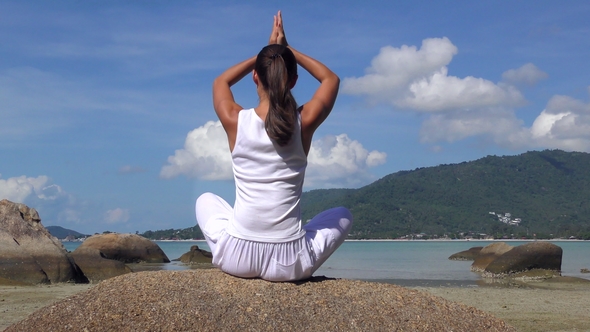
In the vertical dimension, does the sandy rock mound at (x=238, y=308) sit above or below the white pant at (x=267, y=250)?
below

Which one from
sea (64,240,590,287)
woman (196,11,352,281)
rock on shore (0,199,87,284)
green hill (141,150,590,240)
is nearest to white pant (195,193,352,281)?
woman (196,11,352,281)

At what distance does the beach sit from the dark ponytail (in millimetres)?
5534

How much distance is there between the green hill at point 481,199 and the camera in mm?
115688

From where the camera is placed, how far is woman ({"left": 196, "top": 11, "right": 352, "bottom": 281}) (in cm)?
474

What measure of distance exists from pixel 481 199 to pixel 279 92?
5133 inches

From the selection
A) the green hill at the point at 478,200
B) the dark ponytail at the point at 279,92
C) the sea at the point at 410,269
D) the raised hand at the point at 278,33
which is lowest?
the sea at the point at 410,269

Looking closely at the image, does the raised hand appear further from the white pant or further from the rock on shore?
the rock on shore

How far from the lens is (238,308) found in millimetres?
4754

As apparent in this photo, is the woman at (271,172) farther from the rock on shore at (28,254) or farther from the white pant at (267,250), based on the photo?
the rock on shore at (28,254)

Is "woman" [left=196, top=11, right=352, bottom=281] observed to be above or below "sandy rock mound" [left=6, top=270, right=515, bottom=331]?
above

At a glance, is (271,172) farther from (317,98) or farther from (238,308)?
(238,308)

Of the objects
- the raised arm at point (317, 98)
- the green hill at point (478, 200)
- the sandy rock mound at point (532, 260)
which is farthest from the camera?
the green hill at point (478, 200)

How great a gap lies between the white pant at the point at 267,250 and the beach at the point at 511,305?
455 centimetres

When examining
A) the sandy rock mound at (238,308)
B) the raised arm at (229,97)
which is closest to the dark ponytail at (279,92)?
the raised arm at (229,97)
